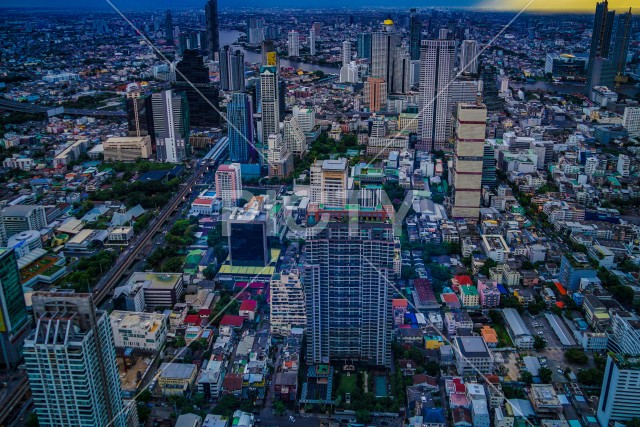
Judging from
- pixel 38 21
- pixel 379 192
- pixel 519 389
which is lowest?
pixel 519 389

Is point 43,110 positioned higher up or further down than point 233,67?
Answer: further down

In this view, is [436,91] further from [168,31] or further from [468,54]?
[168,31]

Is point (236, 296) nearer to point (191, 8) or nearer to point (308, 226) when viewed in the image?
point (308, 226)

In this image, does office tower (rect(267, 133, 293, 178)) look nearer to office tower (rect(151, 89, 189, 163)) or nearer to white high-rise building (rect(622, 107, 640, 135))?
office tower (rect(151, 89, 189, 163))

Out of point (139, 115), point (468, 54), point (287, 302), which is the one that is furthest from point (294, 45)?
point (287, 302)

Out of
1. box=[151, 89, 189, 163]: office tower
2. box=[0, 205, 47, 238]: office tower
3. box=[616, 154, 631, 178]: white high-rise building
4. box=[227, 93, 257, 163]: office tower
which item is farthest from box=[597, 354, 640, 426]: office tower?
box=[151, 89, 189, 163]: office tower

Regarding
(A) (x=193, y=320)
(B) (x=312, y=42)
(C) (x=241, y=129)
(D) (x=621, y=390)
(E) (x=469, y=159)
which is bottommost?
(A) (x=193, y=320)

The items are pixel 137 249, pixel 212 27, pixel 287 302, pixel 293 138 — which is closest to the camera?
pixel 287 302

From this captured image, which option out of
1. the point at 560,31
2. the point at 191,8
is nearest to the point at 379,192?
the point at 191,8
